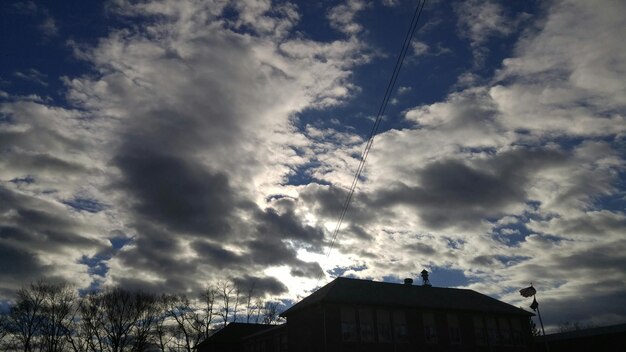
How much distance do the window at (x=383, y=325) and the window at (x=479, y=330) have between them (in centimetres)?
809

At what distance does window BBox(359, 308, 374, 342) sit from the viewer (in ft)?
99.0

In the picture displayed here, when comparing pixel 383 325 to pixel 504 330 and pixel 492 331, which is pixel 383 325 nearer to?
pixel 492 331

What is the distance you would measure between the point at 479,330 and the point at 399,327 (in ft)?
25.4

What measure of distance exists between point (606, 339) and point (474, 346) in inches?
457

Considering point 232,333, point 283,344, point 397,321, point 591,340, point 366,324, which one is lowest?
point 591,340

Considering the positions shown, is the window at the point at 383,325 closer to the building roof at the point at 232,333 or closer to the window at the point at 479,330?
the window at the point at 479,330

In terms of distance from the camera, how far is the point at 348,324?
29938 mm

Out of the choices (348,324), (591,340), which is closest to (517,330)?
(591,340)

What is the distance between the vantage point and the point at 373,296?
32.4 metres

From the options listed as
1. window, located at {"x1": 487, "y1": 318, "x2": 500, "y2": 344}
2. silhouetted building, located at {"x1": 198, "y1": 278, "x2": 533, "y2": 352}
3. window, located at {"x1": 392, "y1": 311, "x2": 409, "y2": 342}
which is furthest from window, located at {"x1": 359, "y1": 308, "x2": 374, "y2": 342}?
window, located at {"x1": 487, "y1": 318, "x2": 500, "y2": 344}

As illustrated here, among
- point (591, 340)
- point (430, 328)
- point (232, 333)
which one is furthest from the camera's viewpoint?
point (232, 333)

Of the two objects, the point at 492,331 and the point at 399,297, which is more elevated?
the point at 399,297

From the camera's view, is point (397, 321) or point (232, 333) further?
point (232, 333)

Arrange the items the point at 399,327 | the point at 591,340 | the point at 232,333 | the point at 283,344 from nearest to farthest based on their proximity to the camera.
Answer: the point at 399,327 < the point at 283,344 < the point at 591,340 < the point at 232,333
